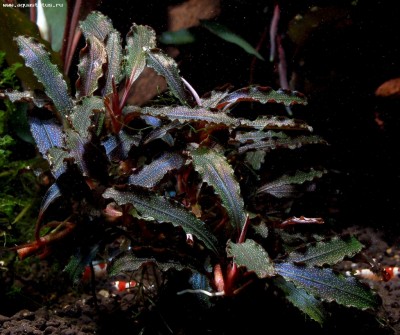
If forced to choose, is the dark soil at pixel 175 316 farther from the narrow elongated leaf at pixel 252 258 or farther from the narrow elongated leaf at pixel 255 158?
the narrow elongated leaf at pixel 255 158

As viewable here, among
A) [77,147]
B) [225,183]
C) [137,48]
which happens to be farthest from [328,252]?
[137,48]

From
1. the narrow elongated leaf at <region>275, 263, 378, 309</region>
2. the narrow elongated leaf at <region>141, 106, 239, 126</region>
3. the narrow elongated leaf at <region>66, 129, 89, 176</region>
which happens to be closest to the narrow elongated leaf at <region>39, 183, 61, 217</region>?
the narrow elongated leaf at <region>66, 129, 89, 176</region>

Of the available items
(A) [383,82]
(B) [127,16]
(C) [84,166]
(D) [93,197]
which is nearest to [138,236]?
(D) [93,197]

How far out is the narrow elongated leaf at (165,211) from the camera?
67.9 inches

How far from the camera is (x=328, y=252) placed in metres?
1.79

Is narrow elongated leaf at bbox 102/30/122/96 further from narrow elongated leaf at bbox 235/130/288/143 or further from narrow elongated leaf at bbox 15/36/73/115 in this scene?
narrow elongated leaf at bbox 235/130/288/143

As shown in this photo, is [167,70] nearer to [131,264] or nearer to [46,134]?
[46,134]

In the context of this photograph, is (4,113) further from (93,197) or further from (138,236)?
(138,236)

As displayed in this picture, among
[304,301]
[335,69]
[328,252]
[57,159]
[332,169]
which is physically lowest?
[332,169]

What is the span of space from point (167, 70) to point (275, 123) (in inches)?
20.8

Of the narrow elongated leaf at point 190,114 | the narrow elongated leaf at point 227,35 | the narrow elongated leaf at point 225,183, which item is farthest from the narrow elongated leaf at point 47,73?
the narrow elongated leaf at point 227,35

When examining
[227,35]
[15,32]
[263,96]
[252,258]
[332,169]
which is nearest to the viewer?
[252,258]

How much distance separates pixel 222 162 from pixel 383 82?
71.7 inches

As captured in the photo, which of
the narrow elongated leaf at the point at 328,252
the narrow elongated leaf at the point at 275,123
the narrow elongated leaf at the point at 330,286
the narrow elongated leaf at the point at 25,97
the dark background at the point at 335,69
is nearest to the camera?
the narrow elongated leaf at the point at 330,286
